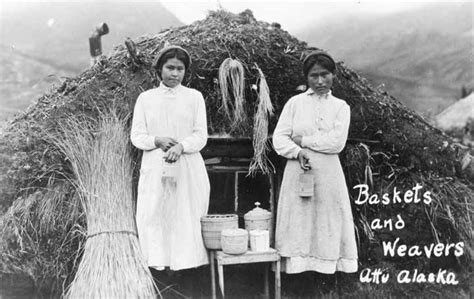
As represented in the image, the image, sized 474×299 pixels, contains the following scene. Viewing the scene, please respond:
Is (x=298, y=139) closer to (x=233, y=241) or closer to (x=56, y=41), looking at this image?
(x=233, y=241)

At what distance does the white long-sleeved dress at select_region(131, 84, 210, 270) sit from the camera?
3686 mm

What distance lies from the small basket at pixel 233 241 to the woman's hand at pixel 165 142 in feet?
Result: 2.50

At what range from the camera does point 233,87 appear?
4336 mm

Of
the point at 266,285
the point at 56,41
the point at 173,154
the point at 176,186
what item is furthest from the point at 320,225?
the point at 56,41

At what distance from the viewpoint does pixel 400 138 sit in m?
4.61

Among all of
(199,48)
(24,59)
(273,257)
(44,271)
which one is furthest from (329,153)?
(24,59)

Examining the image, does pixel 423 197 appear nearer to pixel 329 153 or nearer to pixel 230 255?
pixel 329 153

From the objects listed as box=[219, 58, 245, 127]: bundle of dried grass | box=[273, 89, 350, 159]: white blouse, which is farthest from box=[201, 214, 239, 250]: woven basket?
box=[219, 58, 245, 127]: bundle of dried grass

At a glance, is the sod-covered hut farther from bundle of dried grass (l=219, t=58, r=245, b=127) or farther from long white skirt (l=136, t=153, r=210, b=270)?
long white skirt (l=136, t=153, r=210, b=270)

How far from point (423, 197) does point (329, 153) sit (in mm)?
1214

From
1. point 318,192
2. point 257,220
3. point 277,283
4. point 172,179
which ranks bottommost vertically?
point 277,283

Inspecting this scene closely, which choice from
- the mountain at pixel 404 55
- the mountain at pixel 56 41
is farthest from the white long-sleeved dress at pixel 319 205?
the mountain at pixel 404 55

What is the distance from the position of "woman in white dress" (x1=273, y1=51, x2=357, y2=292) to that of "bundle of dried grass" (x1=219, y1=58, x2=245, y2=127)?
1.86 ft

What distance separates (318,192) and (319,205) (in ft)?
0.33
